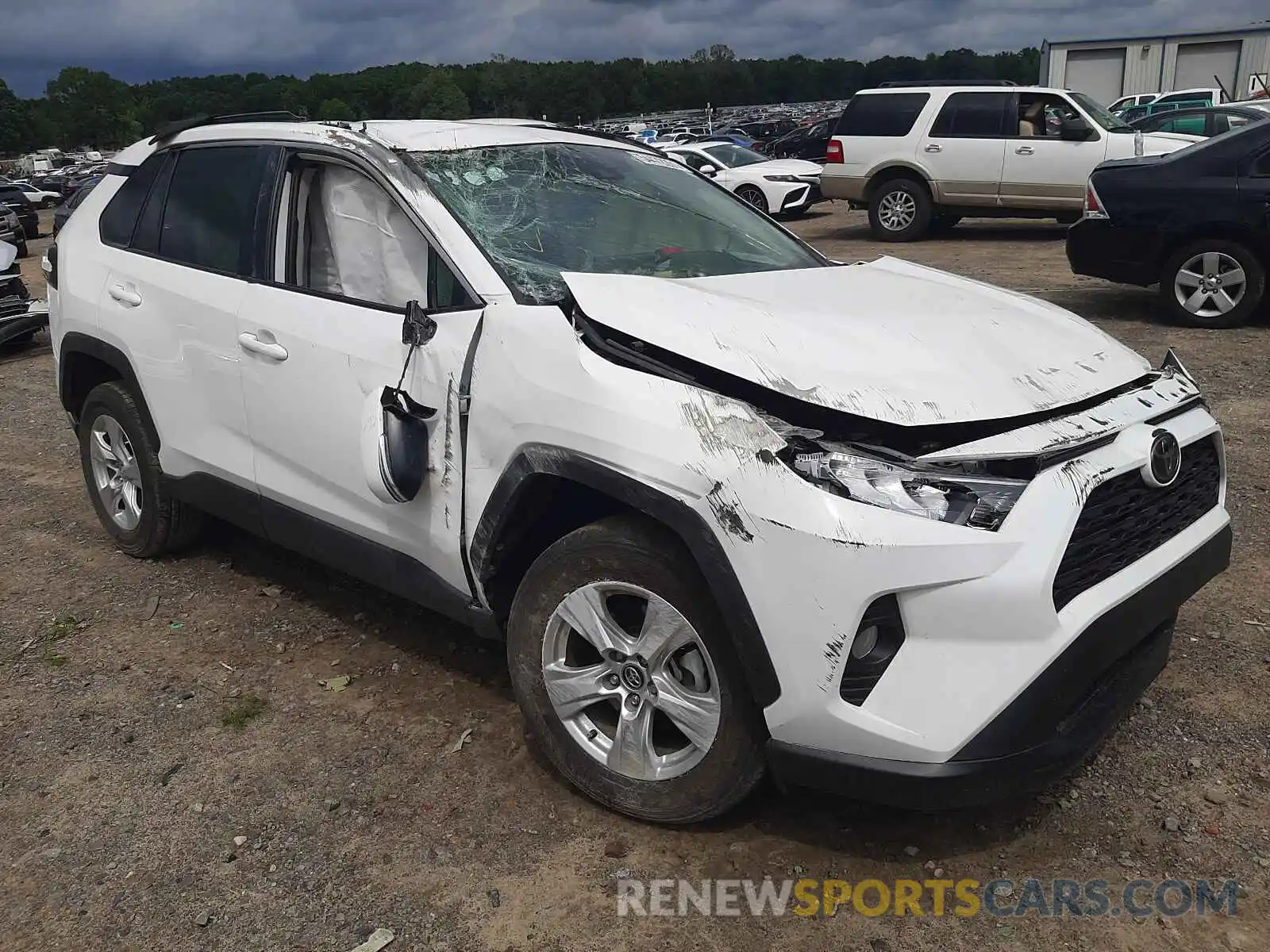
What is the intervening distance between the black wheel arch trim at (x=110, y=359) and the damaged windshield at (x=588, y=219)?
163cm

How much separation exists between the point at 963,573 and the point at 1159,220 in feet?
22.5

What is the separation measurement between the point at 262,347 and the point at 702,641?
1882mm

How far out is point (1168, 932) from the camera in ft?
7.72

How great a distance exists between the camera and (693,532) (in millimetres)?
2355

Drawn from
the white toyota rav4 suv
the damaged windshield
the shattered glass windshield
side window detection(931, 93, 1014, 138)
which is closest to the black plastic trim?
the white toyota rav4 suv

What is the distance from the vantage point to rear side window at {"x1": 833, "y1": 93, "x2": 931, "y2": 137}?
13.4 m

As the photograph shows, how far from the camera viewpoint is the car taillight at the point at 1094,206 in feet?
26.5

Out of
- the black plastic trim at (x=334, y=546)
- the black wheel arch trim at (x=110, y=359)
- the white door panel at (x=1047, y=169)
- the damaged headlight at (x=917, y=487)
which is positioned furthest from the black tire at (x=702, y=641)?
the white door panel at (x=1047, y=169)

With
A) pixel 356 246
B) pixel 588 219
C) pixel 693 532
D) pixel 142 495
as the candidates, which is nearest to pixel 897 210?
pixel 588 219

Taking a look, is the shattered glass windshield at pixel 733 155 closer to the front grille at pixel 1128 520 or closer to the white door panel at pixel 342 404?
the white door panel at pixel 342 404

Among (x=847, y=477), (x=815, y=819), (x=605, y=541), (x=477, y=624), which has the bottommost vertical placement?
(x=815, y=819)

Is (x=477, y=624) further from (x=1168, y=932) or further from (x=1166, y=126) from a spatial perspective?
(x=1166, y=126)

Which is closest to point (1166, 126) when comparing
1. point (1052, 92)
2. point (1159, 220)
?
point (1052, 92)

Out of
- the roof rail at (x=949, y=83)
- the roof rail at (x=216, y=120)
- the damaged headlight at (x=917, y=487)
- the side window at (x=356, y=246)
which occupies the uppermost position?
the roof rail at (x=216, y=120)
